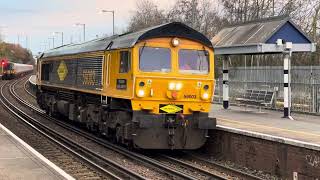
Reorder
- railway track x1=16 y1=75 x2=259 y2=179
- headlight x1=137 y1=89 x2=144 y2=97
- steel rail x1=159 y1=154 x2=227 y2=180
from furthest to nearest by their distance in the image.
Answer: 1. headlight x1=137 y1=89 x2=144 y2=97
2. railway track x1=16 y1=75 x2=259 y2=179
3. steel rail x1=159 y1=154 x2=227 y2=180

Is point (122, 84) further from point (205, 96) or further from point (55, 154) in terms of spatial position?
point (55, 154)

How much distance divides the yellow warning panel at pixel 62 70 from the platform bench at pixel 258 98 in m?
6.90

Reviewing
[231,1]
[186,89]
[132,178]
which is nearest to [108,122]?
[186,89]

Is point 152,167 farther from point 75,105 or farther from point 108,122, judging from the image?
point 75,105

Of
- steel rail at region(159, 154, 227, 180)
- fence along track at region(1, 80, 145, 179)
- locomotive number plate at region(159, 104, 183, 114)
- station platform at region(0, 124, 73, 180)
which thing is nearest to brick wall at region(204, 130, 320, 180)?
steel rail at region(159, 154, 227, 180)

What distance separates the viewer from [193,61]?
1423 centimetres

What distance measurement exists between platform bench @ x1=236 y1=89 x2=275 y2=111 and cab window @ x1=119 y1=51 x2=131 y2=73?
7133 millimetres

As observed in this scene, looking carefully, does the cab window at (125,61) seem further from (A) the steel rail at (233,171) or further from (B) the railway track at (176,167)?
(A) the steel rail at (233,171)

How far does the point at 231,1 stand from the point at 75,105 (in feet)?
80.2

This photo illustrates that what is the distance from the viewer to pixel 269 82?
68.9 ft

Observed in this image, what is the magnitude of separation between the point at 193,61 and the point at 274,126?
9.62ft

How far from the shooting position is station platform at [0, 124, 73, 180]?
965 cm

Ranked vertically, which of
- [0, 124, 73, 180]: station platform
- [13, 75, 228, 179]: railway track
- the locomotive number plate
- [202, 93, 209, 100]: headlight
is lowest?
[13, 75, 228, 179]: railway track

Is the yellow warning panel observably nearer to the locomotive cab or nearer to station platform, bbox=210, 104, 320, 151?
station platform, bbox=210, 104, 320, 151
